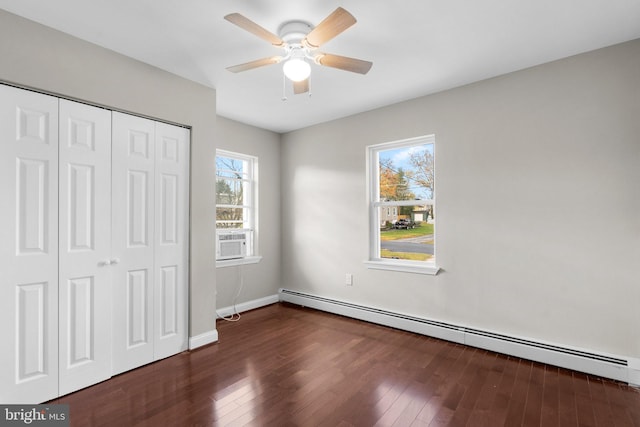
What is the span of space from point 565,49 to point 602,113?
0.57 meters

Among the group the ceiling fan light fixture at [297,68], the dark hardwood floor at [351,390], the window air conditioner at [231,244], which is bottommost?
the dark hardwood floor at [351,390]

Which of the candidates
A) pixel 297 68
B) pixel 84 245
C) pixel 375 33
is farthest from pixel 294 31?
pixel 84 245

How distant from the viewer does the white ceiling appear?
196 centimetres

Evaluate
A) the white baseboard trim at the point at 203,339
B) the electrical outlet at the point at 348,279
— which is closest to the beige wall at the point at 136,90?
the white baseboard trim at the point at 203,339

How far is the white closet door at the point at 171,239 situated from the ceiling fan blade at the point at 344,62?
1560 millimetres

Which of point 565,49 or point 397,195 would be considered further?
point 397,195

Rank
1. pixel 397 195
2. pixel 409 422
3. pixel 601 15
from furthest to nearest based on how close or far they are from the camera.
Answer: pixel 397 195
pixel 601 15
pixel 409 422

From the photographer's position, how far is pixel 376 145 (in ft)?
12.4

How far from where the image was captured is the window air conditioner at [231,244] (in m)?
3.91

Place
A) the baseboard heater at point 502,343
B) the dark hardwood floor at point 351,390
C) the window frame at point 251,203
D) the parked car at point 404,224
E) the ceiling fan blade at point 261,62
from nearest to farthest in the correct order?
1. the dark hardwood floor at point 351,390
2. the ceiling fan blade at point 261,62
3. the baseboard heater at point 502,343
4. the parked car at point 404,224
5. the window frame at point 251,203

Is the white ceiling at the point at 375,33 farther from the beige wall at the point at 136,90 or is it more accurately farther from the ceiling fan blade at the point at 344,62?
the ceiling fan blade at the point at 344,62

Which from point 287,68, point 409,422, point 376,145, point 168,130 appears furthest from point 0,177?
point 376,145

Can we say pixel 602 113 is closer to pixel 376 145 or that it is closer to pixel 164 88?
pixel 376 145

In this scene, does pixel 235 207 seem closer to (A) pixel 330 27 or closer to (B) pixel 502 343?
(A) pixel 330 27
